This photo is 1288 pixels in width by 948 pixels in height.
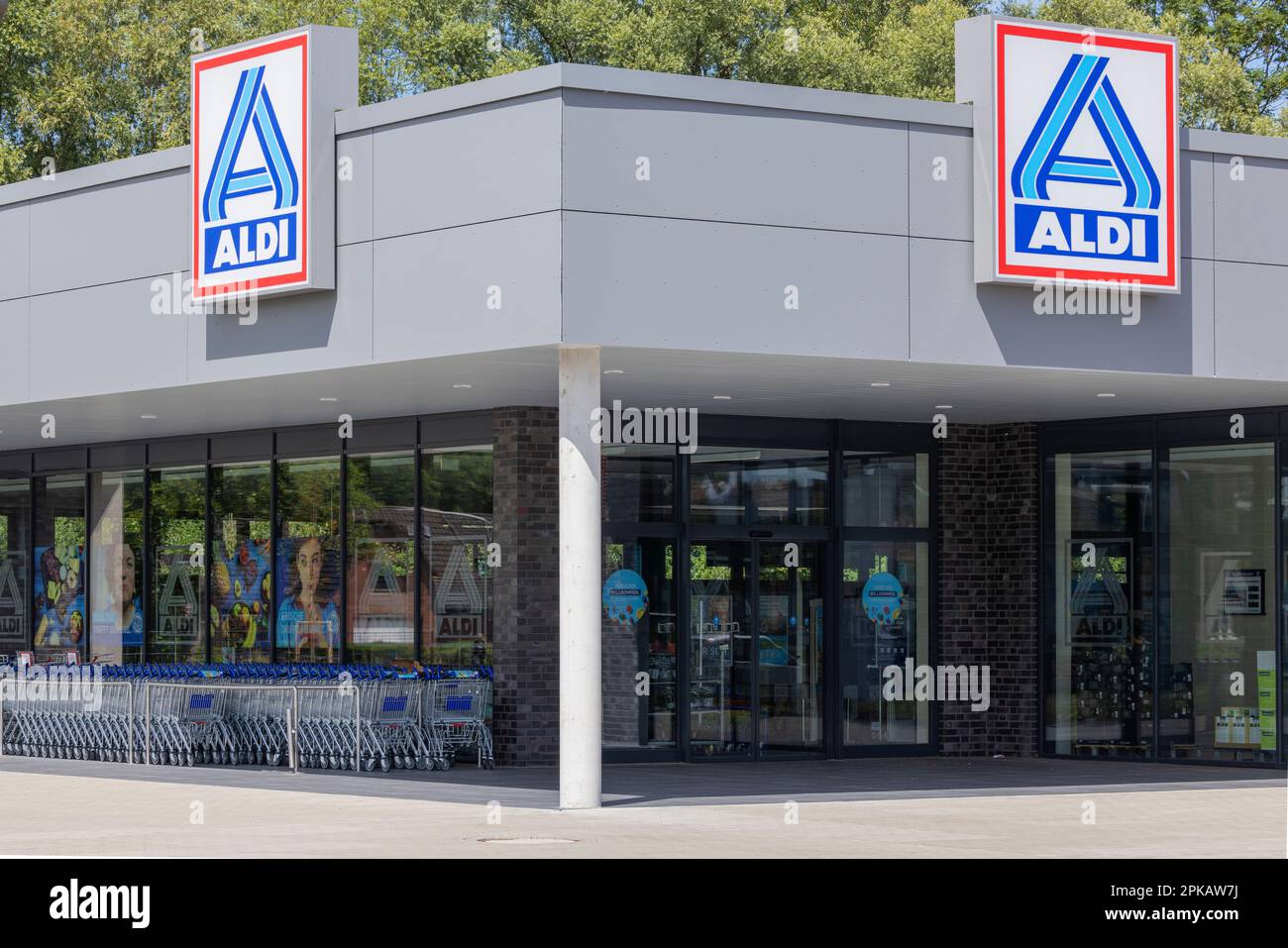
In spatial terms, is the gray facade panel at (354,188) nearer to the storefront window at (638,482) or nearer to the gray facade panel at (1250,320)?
the storefront window at (638,482)

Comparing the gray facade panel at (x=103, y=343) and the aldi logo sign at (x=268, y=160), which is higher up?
the aldi logo sign at (x=268, y=160)

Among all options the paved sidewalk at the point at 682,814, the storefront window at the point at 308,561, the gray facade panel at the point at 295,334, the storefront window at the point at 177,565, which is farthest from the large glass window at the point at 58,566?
the gray facade panel at the point at 295,334

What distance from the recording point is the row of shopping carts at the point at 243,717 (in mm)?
20469

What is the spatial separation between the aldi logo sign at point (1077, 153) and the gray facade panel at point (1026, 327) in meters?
0.27

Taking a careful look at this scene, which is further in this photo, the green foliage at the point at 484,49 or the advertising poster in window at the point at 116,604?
the green foliage at the point at 484,49

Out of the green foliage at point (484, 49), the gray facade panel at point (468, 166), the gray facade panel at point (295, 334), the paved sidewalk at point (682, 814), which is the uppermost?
the green foliage at point (484, 49)

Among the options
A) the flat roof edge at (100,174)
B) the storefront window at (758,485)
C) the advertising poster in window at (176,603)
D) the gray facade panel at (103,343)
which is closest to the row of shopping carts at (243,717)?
the advertising poster in window at (176,603)

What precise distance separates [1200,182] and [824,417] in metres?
5.47

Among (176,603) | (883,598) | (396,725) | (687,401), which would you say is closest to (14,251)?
(176,603)

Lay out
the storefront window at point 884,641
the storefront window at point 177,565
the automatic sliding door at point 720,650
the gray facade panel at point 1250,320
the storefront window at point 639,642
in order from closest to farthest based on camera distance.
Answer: the gray facade panel at point 1250,320
the storefront window at point 639,642
the automatic sliding door at point 720,650
the storefront window at point 884,641
the storefront window at point 177,565

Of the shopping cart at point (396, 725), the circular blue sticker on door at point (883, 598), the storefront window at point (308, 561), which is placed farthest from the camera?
the storefront window at point (308, 561)

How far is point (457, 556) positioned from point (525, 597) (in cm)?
125

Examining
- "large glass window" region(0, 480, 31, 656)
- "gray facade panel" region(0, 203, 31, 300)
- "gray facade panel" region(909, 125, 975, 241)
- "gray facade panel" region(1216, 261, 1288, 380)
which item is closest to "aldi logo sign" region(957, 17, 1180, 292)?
"gray facade panel" region(909, 125, 975, 241)

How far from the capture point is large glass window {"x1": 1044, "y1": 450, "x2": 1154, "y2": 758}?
72.9 feet
